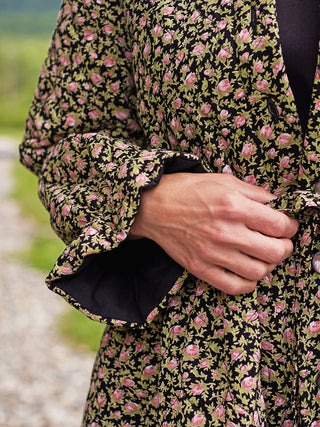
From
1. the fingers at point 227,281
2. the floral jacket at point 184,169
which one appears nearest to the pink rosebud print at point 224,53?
the floral jacket at point 184,169

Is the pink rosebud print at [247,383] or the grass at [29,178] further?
the grass at [29,178]

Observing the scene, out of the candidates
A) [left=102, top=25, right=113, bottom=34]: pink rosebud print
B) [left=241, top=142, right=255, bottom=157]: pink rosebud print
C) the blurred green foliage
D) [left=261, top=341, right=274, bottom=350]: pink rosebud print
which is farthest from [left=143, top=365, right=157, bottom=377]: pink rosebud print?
the blurred green foliage

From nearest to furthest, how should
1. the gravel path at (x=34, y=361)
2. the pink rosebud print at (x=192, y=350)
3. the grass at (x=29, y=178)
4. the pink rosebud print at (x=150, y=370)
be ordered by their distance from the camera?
the pink rosebud print at (x=192, y=350), the pink rosebud print at (x=150, y=370), the gravel path at (x=34, y=361), the grass at (x=29, y=178)

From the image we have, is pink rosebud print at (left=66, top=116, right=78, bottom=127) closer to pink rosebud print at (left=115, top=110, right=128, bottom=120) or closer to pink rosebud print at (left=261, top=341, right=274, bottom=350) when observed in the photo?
pink rosebud print at (left=115, top=110, right=128, bottom=120)

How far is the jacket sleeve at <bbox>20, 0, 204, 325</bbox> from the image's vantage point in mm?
915

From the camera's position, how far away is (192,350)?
910 mm

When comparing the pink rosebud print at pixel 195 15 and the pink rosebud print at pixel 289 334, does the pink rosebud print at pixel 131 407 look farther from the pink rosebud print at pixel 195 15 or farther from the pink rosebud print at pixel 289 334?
the pink rosebud print at pixel 195 15

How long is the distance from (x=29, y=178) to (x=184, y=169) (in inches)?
306

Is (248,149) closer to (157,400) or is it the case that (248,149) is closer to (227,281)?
(227,281)

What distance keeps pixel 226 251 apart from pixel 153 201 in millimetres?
150

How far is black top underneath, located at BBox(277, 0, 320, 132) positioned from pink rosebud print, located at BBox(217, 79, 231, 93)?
93mm

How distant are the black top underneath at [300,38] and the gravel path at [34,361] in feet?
8.76

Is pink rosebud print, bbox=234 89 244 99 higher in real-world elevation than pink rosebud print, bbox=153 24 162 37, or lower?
lower

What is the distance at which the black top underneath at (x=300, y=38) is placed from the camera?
82cm
